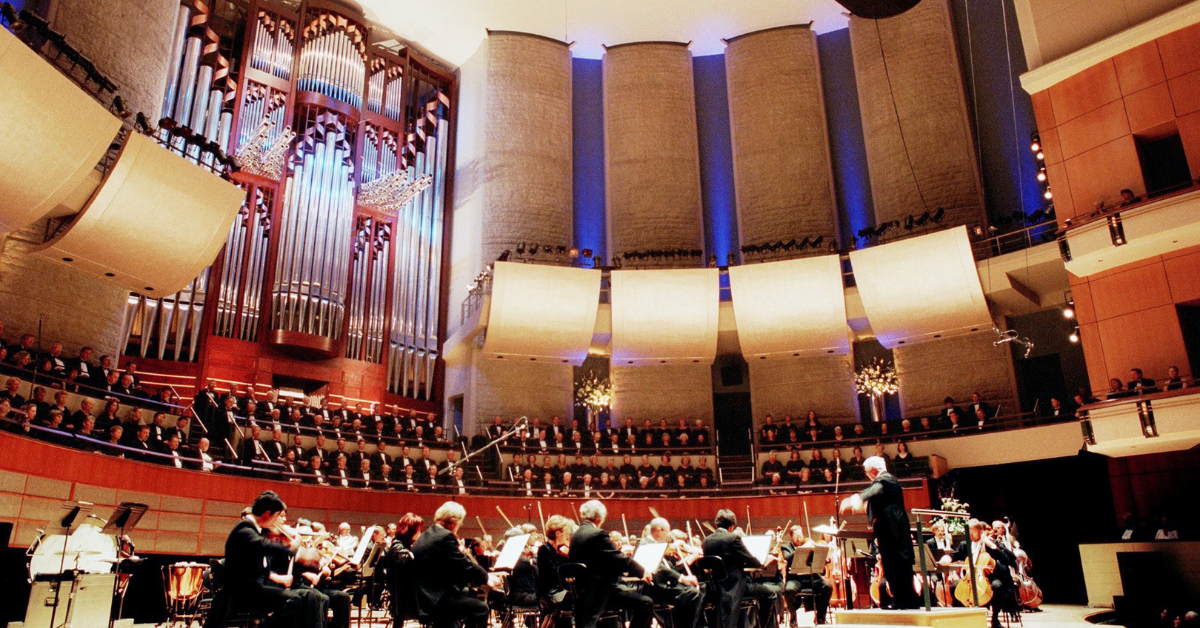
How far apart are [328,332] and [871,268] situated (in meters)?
11.6

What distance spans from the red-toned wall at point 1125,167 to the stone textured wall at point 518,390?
11071 mm

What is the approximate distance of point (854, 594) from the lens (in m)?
10.4

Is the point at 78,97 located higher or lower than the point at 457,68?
lower

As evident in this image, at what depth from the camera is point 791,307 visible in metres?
16.8

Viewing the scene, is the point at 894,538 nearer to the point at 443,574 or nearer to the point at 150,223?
the point at 443,574

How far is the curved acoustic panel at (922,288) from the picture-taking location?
50.6 ft

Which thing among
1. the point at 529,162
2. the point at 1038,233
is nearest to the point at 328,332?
the point at 529,162

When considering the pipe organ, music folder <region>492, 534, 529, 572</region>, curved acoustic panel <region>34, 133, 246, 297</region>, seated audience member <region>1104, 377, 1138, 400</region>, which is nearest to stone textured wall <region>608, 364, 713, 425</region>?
the pipe organ

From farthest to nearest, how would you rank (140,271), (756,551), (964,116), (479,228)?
1. (479,228)
2. (964,116)
3. (140,271)
4. (756,551)

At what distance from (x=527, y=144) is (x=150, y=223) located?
10118 millimetres

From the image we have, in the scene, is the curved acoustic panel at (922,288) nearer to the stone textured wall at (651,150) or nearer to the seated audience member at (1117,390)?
the seated audience member at (1117,390)

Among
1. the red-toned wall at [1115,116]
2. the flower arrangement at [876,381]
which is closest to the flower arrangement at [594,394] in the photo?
the flower arrangement at [876,381]

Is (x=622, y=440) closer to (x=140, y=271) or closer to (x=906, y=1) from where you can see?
(x=140, y=271)

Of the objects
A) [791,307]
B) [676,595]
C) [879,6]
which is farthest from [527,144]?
[676,595]
